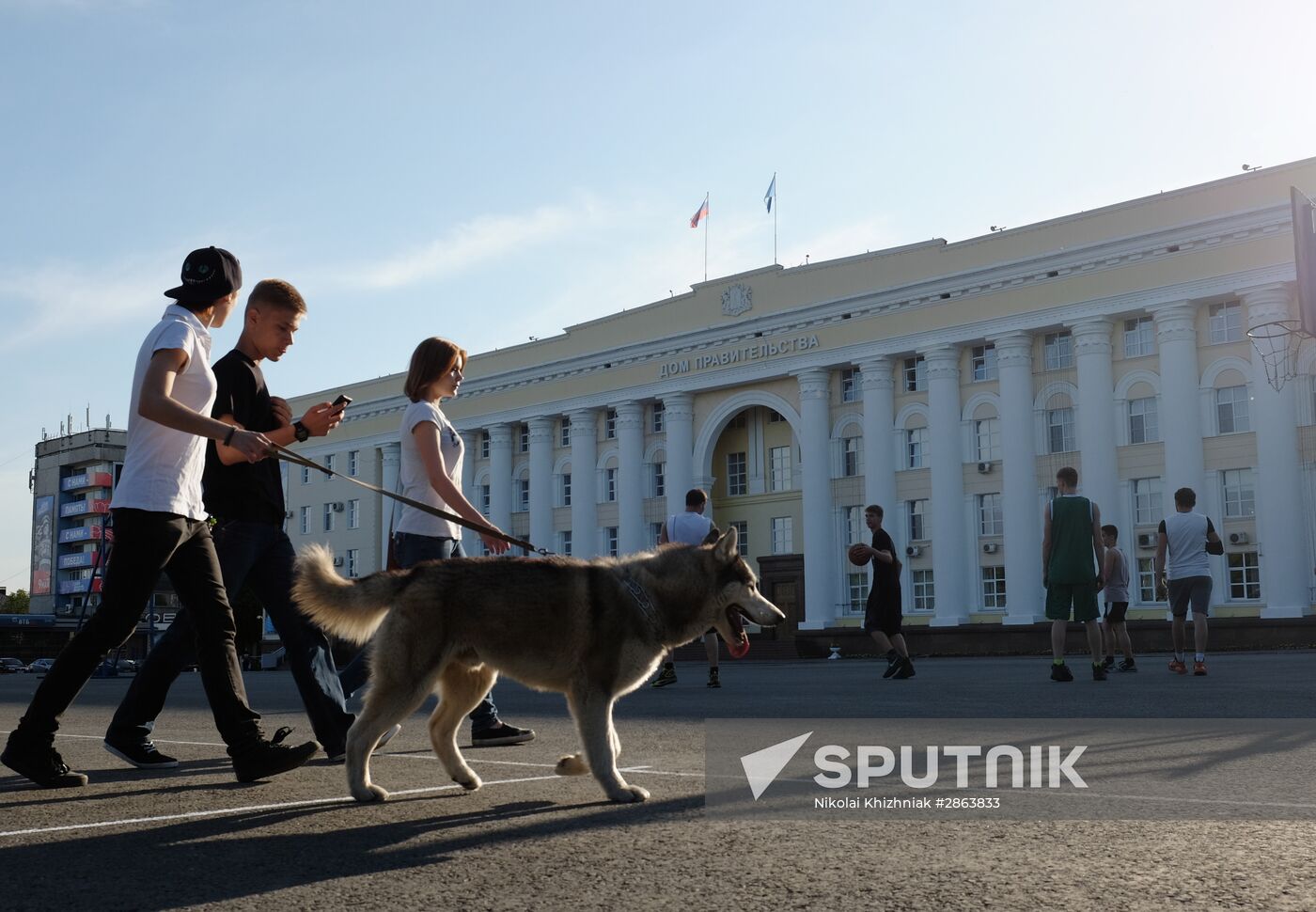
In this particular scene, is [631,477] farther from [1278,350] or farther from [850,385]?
[1278,350]

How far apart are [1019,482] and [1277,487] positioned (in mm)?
8261

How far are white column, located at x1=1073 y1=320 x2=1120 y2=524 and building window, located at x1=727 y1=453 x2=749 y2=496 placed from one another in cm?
1621

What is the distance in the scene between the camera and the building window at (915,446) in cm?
4991

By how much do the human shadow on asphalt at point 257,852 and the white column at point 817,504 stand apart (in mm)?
46279

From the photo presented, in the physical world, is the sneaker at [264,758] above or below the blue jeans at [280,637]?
below

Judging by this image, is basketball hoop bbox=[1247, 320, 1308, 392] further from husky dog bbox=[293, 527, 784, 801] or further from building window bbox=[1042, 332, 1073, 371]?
husky dog bbox=[293, 527, 784, 801]

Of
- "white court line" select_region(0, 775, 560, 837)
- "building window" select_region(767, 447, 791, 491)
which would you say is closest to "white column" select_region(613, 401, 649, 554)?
"building window" select_region(767, 447, 791, 491)

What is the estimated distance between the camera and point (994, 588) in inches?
1855

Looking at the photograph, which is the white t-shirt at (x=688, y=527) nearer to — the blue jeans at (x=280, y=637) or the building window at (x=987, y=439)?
the blue jeans at (x=280, y=637)

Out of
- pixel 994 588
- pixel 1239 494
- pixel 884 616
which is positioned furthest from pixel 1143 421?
pixel 884 616

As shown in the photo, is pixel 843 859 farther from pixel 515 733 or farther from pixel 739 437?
pixel 739 437

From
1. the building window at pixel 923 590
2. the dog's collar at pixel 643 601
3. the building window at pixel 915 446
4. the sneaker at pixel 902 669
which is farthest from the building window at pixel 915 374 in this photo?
the dog's collar at pixel 643 601

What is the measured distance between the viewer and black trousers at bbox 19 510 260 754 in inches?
220

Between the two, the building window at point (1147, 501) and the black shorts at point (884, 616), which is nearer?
the black shorts at point (884, 616)
